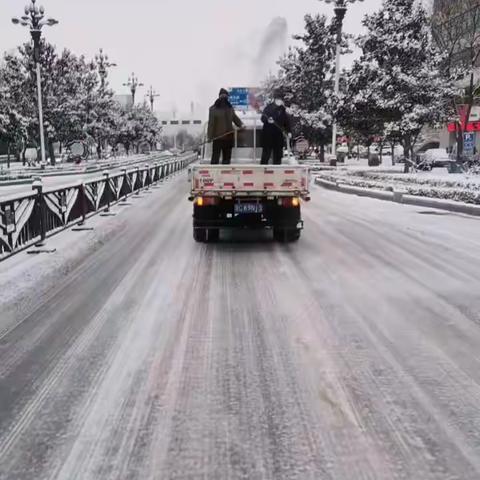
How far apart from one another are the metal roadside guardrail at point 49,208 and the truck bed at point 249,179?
3033 millimetres

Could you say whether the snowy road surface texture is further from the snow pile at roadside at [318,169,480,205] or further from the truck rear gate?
the snow pile at roadside at [318,169,480,205]

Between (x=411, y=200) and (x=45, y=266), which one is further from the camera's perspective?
(x=411, y=200)

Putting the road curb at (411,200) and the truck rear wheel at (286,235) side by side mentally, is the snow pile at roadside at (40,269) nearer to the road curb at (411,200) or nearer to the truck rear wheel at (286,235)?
the truck rear wheel at (286,235)

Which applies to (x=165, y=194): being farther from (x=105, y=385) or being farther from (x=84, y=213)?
(x=105, y=385)

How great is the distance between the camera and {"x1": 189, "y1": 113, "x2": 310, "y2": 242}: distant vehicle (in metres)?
9.71

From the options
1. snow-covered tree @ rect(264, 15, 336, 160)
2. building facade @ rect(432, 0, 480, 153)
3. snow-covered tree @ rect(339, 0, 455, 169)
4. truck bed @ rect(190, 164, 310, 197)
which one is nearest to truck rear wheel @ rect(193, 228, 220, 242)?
truck bed @ rect(190, 164, 310, 197)

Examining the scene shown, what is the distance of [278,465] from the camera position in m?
2.95

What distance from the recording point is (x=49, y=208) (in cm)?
1096

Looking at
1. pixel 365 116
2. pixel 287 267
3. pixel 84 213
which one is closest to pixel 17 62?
pixel 365 116

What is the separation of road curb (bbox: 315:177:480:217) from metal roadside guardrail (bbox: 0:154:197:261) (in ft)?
29.9

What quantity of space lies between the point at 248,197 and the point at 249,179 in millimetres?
350

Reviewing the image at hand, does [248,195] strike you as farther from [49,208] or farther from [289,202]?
[49,208]

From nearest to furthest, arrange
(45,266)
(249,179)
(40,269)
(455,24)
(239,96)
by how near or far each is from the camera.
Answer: (40,269) < (45,266) < (249,179) < (455,24) < (239,96)

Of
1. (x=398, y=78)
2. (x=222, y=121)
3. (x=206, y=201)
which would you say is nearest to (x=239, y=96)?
(x=398, y=78)
